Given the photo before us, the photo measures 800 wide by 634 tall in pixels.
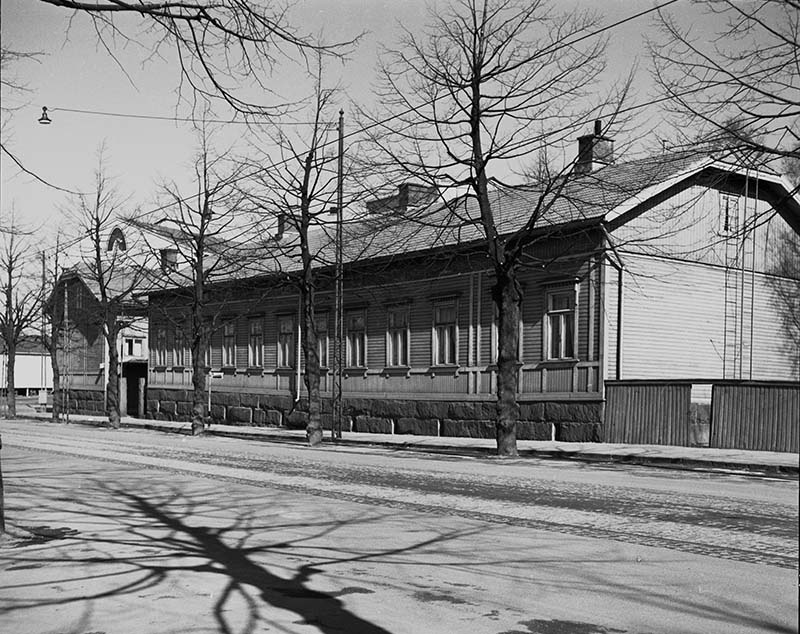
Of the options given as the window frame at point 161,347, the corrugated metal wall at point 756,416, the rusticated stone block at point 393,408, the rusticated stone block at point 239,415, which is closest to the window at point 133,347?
the window frame at point 161,347

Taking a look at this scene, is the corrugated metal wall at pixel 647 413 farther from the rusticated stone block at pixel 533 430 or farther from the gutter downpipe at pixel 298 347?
the gutter downpipe at pixel 298 347

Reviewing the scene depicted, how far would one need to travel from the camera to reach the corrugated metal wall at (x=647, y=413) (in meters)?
25.1

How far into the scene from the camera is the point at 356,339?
37594 mm

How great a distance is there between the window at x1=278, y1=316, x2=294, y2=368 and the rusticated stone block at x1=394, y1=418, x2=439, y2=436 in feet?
26.0

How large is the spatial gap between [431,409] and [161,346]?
2330 cm

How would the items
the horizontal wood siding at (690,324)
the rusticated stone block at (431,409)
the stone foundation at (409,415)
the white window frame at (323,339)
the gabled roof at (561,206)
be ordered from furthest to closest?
1. the white window frame at (323,339)
2. the rusticated stone block at (431,409)
3. the horizontal wood siding at (690,324)
4. the stone foundation at (409,415)
5. the gabled roof at (561,206)

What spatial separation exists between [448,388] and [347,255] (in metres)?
6.77

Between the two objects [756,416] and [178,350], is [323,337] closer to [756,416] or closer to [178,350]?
[178,350]

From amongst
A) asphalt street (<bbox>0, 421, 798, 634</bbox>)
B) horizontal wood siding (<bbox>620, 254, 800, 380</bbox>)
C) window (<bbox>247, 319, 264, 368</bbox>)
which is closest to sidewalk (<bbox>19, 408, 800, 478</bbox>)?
horizontal wood siding (<bbox>620, 254, 800, 380</bbox>)

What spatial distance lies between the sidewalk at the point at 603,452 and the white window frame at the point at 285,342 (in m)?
5.96

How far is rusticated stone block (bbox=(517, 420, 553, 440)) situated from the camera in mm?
28672

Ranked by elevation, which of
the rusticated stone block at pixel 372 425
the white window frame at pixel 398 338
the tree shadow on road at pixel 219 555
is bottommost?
the rusticated stone block at pixel 372 425

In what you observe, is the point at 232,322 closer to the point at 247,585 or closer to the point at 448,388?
the point at 448,388

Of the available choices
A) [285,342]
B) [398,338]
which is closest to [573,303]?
[398,338]
